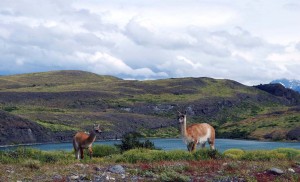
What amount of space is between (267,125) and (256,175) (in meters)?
142

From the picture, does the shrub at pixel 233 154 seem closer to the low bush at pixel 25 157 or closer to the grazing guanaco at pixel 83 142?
the grazing guanaco at pixel 83 142

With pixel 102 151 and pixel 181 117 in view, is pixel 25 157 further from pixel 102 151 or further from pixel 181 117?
pixel 181 117

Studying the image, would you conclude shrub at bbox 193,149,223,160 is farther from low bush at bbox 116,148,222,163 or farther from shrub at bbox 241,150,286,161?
shrub at bbox 241,150,286,161

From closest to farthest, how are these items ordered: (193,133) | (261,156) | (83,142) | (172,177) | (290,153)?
(172,177) < (261,156) < (83,142) < (193,133) < (290,153)

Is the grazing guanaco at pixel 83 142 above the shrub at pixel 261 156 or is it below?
above

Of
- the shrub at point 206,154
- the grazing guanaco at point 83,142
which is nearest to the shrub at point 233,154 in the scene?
the shrub at point 206,154

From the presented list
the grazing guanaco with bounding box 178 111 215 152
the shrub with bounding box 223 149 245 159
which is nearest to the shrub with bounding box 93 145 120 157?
the grazing guanaco with bounding box 178 111 215 152

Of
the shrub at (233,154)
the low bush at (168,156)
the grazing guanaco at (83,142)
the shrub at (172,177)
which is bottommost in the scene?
the shrub at (172,177)

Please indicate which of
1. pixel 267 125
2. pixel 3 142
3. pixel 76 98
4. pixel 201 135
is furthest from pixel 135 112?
pixel 201 135

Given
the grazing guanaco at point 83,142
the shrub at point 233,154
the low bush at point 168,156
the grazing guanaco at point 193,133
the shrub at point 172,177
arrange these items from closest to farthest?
the shrub at point 172,177
the low bush at point 168,156
the shrub at point 233,154
the grazing guanaco at point 83,142
the grazing guanaco at point 193,133

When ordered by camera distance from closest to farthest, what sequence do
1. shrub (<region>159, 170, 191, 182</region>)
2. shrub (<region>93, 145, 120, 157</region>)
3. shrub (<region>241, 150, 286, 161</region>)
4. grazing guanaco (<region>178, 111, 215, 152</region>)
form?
shrub (<region>159, 170, 191, 182</region>) < shrub (<region>241, 150, 286, 161</region>) < grazing guanaco (<region>178, 111, 215, 152</region>) < shrub (<region>93, 145, 120, 157</region>)

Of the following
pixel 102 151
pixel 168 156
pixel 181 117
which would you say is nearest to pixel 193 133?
pixel 181 117

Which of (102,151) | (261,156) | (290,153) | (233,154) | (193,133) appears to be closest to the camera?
(261,156)

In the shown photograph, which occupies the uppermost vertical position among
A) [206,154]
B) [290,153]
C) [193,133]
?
[193,133]
